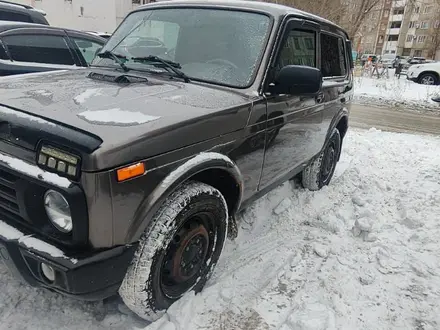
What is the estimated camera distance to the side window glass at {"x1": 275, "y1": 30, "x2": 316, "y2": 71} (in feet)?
10.5

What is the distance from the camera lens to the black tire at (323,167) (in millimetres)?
4699

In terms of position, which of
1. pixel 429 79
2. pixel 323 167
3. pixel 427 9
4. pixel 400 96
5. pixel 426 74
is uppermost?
pixel 427 9

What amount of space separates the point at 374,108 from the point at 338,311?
12.3m

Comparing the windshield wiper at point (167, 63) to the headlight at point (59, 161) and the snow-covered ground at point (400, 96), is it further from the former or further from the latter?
the snow-covered ground at point (400, 96)

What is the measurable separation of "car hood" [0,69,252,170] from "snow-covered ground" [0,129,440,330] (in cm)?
119

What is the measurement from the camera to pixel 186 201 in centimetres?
229

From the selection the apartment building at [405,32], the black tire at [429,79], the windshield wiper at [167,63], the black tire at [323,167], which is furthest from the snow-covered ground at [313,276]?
the apartment building at [405,32]

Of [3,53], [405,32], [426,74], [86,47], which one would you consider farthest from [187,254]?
[405,32]

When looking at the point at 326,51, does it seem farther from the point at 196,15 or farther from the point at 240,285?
the point at 240,285

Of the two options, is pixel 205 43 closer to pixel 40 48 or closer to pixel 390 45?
pixel 40 48

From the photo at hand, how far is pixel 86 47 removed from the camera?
19.5ft

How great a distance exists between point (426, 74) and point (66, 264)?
22545 millimetres

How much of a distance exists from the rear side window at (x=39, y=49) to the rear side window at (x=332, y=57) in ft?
11.8

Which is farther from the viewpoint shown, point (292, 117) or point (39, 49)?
point (39, 49)
